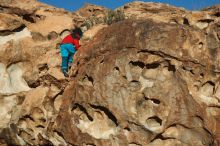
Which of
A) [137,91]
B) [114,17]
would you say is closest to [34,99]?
[137,91]

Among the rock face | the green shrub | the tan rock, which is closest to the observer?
the rock face

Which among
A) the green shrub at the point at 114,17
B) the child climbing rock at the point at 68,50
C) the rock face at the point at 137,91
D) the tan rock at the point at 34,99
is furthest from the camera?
the green shrub at the point at 114,17

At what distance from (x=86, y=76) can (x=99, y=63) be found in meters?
0.40

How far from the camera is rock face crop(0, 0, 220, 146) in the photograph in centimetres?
740

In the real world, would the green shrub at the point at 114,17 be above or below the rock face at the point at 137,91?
above

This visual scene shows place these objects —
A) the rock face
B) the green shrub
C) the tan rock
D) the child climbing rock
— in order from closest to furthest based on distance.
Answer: the rock face, the tan rock, the child climbing rock, the green shrub

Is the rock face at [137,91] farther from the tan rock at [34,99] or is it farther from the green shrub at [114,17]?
the green shrub at [114,17]

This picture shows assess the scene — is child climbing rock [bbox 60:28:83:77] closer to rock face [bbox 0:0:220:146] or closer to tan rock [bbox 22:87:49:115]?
rock face [bbox 0:0:220:146]

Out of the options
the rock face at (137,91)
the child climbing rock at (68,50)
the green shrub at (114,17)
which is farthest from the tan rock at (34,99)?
the green shrub at (114,17)

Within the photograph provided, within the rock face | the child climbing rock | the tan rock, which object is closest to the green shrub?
the child climbing rock

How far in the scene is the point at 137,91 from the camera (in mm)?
7574

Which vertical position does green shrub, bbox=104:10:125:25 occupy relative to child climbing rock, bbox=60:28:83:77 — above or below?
above

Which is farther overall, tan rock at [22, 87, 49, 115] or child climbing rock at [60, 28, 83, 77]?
child climbing rock at [60, 28, 83, 77]

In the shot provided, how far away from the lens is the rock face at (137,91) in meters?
7.40
